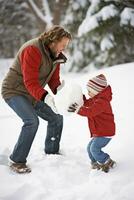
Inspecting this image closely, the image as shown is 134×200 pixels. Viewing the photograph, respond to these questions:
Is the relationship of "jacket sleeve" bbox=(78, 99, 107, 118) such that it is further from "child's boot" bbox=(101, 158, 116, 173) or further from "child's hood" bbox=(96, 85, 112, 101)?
"child's boot" bbox=(101, 158, 116, 173)

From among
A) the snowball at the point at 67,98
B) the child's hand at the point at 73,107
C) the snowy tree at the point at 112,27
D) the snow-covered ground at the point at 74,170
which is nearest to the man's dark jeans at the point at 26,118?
the snow-covered ground at the point at 74,170

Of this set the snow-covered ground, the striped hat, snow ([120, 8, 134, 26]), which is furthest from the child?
snow ([120, 8, 134, 26])

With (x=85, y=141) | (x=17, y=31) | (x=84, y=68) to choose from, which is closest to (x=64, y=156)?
(x=85, y=141)

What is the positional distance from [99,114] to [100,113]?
0.6 inches

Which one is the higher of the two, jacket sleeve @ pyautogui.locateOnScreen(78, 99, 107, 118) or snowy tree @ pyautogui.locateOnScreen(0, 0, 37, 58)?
jacket sleeve @ pyautogui.locateOnScreen(78, 99, 107, 118)

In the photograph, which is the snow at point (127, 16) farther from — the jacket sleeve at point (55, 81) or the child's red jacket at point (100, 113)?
the child's red jacket at point (100, 113)

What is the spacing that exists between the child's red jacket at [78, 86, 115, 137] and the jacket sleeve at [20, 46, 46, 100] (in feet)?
1.66

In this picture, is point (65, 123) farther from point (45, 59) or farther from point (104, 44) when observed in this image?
point (104, 44)

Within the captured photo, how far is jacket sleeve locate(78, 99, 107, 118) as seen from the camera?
4.34 m

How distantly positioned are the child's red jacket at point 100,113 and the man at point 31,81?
422mm

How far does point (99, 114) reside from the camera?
4469 millimetres

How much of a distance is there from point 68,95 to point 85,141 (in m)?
1.47

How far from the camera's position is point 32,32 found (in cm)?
2508

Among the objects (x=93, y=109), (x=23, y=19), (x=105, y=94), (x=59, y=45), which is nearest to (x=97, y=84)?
(x=105, y=94)
